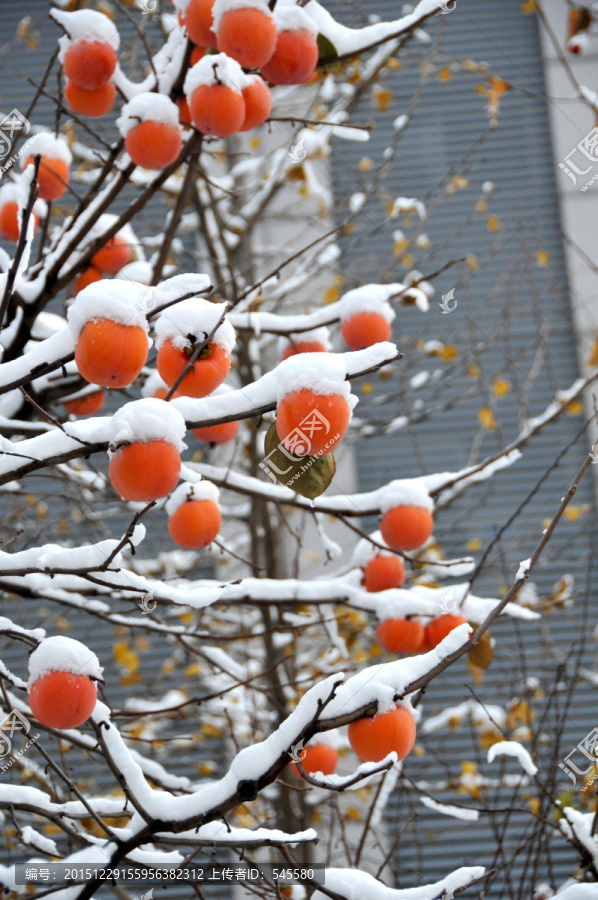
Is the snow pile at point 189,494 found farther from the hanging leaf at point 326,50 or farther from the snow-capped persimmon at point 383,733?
the hanging leaf at point 326,50

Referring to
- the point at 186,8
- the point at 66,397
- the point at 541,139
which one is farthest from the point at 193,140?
the point at 541,139

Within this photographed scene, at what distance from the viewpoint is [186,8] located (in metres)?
1.96

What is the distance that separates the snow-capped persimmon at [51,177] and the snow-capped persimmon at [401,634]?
1.43 metres

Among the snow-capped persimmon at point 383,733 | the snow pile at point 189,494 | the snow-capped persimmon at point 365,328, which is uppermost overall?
the snow-capped persimmon at point 365,328

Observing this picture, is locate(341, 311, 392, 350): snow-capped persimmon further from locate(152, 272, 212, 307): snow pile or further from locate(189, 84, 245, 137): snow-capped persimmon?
locate(152, 272, 212, 307): snow pile

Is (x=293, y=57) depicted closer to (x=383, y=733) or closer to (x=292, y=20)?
(x=292, y=20)

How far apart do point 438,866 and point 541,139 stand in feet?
14.5

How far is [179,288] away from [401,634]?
3.77 ft

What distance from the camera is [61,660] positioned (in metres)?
1.52

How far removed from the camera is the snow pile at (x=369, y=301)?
7.06 ft

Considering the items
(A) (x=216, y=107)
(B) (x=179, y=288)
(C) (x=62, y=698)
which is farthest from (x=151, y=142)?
(C) (x=62, y=698)

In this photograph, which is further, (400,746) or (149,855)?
(149,855)

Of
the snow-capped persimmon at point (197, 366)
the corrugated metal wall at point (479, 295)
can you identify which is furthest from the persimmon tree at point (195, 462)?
the corrugated metal wall at point (479, 295)

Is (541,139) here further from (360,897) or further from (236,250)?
(360,897)
